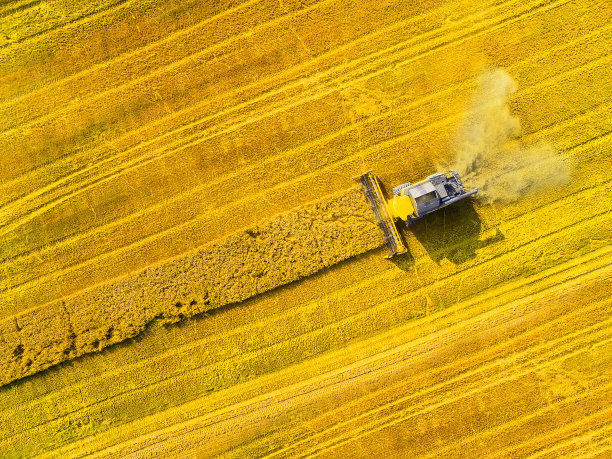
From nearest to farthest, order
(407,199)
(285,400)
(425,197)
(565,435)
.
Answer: (425,197) → (407,199) → (565,435) → (285,400)

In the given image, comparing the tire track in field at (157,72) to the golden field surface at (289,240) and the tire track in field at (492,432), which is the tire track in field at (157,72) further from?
the tire track in field at (492,432)

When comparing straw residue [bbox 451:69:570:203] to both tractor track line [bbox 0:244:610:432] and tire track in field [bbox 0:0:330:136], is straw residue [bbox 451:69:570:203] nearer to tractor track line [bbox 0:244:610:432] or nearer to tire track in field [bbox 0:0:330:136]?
tractor track line [bbox 0:244:610:432]

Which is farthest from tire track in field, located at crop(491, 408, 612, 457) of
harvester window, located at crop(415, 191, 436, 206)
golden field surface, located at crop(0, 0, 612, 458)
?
harvester window, located at crop(415, 191, 436, 206)

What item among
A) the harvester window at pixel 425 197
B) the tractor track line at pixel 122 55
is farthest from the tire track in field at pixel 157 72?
the harvester window at pixel 425 197

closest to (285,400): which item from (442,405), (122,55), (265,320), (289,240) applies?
(265,320)

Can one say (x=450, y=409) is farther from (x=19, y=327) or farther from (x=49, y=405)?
(x=19, y=327)

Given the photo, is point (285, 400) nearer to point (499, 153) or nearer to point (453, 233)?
point (453, 233)
